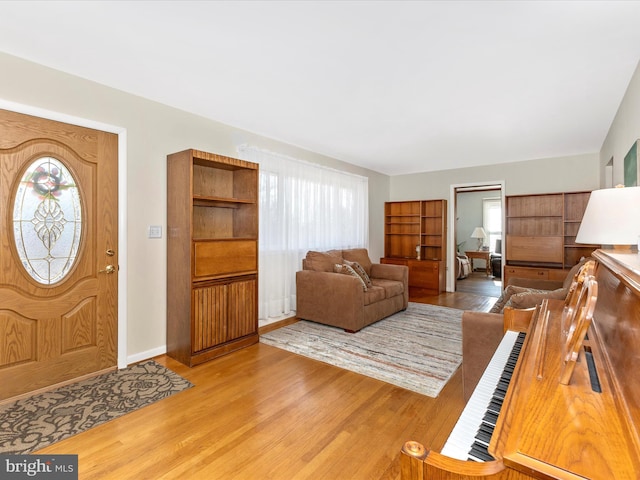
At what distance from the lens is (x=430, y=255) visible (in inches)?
259

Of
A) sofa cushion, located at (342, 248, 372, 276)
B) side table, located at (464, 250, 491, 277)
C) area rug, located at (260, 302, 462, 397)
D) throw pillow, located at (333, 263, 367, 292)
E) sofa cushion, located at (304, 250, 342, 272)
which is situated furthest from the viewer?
side table, located at (464, 250, 491, 277)

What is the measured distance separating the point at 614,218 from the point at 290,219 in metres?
3.40

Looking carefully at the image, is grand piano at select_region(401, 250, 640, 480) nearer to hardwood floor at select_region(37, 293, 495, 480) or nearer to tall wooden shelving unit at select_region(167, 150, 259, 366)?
hardwood floor at select_region(37, 293, 495, 480)

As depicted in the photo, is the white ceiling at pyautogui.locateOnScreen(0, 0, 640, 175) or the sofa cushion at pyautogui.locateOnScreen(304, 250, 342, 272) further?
the sofa cushion at pyautogui.locateOnScreen(304, 250, 342, 272)

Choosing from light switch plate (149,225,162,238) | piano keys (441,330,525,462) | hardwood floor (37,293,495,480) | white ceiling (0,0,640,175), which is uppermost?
white ceiling (0,0,640,175)

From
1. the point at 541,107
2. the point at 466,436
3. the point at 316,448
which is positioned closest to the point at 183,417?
the point at 316,448

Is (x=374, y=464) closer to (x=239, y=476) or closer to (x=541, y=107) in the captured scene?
(x=239, y=476)

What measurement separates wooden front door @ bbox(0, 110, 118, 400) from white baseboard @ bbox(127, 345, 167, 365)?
0.13 m

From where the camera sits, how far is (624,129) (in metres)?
2.98

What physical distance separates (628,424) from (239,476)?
1.60m

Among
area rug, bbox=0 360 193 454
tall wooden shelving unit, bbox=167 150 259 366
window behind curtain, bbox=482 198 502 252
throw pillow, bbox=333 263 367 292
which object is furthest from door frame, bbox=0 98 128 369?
window behind curtain, bbox=482 198 502 252

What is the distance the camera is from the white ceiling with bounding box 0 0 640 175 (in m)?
1.83

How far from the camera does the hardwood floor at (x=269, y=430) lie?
1.65 m

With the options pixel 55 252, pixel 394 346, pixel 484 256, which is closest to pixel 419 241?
pixel 484 256
